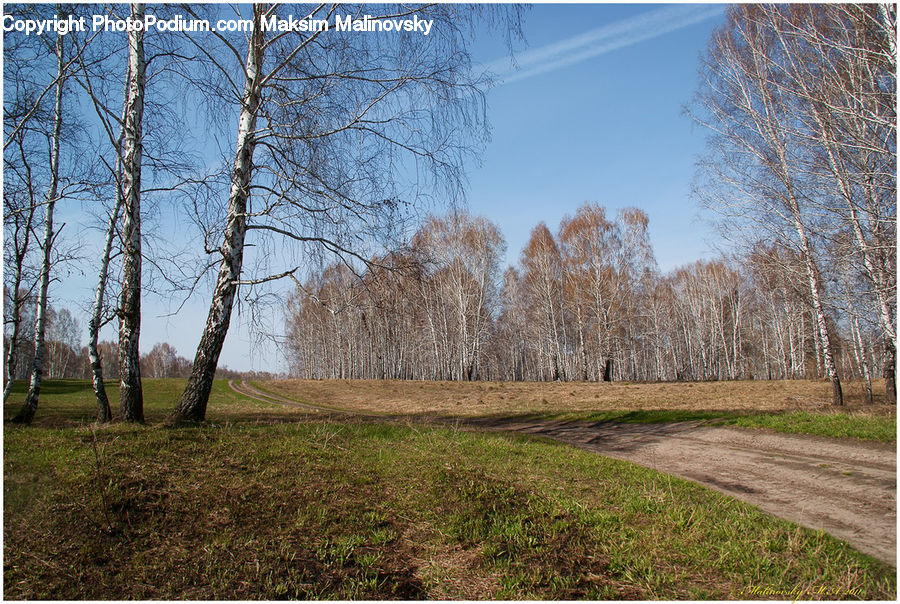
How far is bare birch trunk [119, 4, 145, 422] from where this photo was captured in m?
6.79

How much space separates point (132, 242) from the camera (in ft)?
22.6

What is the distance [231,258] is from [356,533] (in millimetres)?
4942

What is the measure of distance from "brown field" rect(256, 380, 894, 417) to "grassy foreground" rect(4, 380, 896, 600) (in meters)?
10.7

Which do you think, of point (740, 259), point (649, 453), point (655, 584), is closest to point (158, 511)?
point (655, 584)

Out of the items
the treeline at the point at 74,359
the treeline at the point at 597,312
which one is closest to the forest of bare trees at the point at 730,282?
the treeline at the point at 597,312

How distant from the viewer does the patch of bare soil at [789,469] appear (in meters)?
4.57

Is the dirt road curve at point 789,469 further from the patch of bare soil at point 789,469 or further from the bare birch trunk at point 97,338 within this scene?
the bare birch trunk at point 97,338

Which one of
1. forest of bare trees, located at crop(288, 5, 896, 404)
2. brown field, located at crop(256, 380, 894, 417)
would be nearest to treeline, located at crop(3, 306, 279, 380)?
brown field, located at crop(256, 380, 894, 417)

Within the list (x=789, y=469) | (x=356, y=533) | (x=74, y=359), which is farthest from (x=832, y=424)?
(x=74, y=359)

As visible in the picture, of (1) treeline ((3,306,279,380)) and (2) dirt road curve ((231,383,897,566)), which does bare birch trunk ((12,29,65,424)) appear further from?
(1) treeline ((3,306,279,380))

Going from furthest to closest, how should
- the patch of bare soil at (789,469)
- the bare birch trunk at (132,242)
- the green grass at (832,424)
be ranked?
the green grass at (832,424) < the bare birch trunk at (132,242) < the patch of bare soil at (789,469)

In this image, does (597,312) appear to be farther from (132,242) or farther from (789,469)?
(132,242)

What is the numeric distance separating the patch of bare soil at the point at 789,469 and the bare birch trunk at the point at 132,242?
7.57 m

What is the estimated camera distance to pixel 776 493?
18.0 ft
